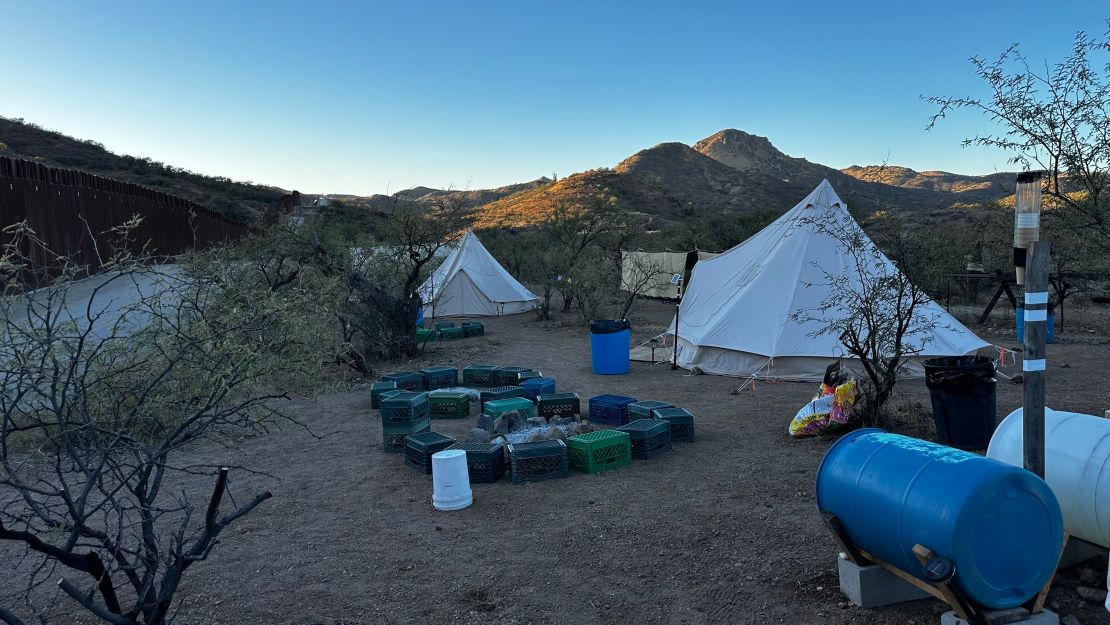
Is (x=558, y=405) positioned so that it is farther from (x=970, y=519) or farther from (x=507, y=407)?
(x=970, y=519)

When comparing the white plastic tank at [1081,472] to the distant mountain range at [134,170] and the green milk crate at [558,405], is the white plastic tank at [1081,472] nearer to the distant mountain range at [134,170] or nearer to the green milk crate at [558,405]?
the green milk crate at [558,405]

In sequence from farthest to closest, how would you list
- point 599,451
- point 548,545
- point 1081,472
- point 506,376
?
point 506,376 → point 599,451 → point 548,545 → point 1081,472

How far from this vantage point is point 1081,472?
10.8 feet

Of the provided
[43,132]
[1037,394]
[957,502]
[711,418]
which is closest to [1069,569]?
[1037,394]

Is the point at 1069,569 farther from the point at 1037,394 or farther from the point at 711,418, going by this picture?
the point at 711,418

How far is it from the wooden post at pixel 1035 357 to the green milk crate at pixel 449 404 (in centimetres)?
583

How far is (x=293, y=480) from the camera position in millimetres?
5918

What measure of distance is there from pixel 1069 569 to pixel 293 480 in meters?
5.48

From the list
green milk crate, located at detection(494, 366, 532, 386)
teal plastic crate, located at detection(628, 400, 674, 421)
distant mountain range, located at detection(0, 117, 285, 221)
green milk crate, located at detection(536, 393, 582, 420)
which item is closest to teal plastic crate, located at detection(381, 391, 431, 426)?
green milk crate, located at detection(536, 393, 582, 420)

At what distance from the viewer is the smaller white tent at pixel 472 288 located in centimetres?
1898

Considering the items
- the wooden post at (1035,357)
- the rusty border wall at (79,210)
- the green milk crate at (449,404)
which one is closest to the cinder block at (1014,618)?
the wooden post at (1035,357)

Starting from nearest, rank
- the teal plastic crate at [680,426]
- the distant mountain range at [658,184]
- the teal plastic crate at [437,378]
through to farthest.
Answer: the teal plastic crate at [680,426]
the teal plastic crate at [437,378]
the distant mountain range at [658,184]

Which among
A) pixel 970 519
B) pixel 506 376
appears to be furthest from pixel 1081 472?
pixel 506 376

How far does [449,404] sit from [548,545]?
12.8ft
